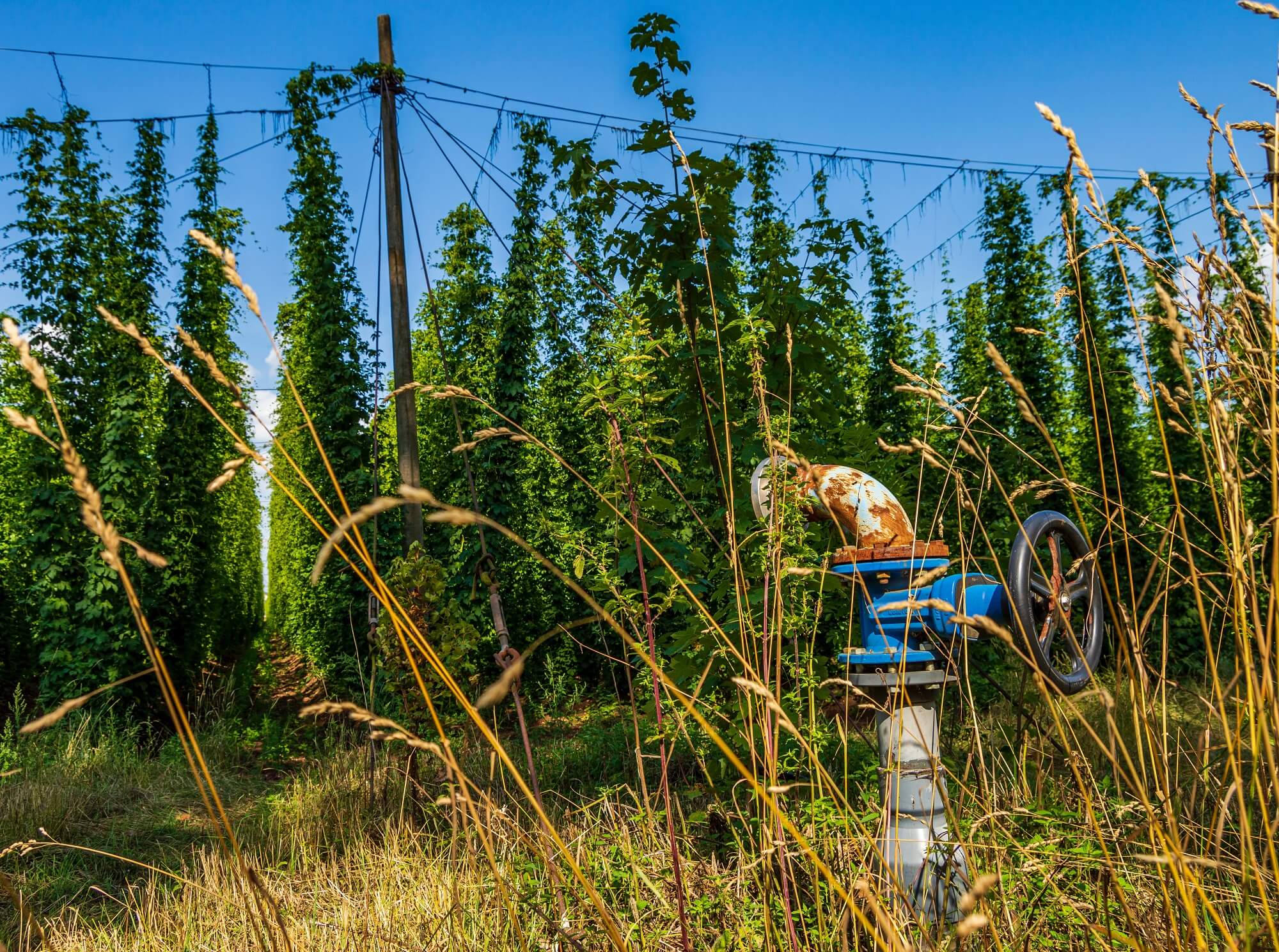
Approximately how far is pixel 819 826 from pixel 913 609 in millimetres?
659

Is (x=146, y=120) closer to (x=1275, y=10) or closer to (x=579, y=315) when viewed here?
(x=579, y=315)

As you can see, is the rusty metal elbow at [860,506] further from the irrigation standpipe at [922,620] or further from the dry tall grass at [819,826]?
the dry tall grass at [819,826]

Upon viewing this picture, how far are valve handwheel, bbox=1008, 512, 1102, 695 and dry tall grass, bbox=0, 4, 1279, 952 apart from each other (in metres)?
0.10

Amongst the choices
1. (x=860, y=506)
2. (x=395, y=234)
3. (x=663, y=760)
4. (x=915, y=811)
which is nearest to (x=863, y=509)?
(x=860, y=506)

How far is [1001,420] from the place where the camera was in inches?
397

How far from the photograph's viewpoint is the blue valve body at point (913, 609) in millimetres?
1836

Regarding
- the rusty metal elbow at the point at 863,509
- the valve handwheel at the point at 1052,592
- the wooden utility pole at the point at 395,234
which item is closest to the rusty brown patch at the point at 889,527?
the rusty metal elbow at the point at 863,509

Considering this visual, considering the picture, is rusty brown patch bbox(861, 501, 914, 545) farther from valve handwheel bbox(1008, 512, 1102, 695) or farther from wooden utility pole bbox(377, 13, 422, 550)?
wooden utility pole bbox(377, 13, 422, 550)

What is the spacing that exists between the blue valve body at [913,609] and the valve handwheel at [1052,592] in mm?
106

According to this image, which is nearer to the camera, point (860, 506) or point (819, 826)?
point (819, 826)

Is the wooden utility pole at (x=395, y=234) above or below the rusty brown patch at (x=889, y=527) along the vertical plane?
above

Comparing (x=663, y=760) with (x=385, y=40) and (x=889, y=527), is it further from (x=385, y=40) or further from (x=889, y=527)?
(x=385, y=40)

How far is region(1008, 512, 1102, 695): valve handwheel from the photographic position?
1.54m

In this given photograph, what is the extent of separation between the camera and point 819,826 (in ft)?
6.60
